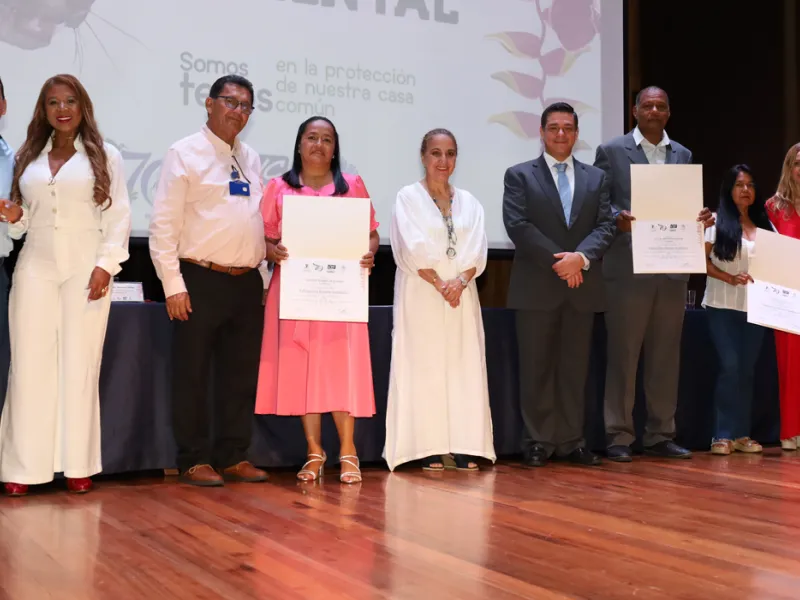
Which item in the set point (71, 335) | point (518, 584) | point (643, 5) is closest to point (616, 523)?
point (518, 584)

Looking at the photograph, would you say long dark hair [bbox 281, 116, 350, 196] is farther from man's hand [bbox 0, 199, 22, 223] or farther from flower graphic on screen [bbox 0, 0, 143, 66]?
flower graphic on screen [bbox 0, 0, 143, 66]

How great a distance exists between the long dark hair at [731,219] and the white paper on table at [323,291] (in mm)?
2032

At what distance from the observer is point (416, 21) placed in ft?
17.6

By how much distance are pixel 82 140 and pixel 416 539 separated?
6.71 ft

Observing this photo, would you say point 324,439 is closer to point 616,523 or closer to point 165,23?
point 616,523

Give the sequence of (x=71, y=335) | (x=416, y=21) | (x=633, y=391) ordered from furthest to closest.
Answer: (x=416, y=21), (x=633, y=391), (x=71, y=335)

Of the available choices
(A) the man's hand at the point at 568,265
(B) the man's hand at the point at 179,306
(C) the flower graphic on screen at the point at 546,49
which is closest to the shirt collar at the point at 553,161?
(A) the man's hand at the point at 568,265

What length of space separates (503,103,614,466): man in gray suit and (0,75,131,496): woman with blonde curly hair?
182 cm

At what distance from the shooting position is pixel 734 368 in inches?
193

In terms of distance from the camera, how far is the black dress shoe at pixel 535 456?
14.3 ft

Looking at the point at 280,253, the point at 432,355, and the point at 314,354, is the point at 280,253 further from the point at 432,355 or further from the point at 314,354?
the point at 432,355

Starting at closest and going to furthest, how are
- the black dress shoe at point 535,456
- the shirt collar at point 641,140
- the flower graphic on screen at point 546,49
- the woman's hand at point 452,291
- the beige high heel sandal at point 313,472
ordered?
the beige high heel sandal at point 313,472 < the woman's hand at point 452,291 < the black dress shoe at point 535,456 < the shirt collar at point 641,140 < the flower graphic on screen at point 546,49

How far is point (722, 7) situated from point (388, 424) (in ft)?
14.5

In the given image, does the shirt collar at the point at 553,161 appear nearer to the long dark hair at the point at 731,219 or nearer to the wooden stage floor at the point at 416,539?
the long dark hair at the point at 731,219
